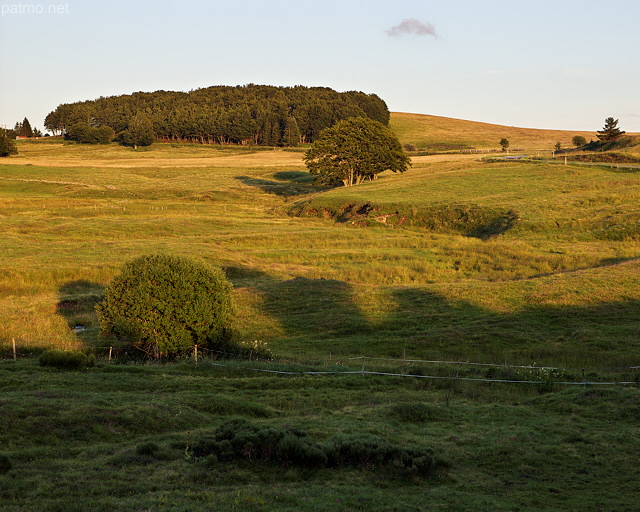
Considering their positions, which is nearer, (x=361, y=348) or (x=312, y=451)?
(x=312, y=451)

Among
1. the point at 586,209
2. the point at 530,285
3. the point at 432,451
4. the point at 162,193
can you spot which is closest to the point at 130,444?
the point at 432,451

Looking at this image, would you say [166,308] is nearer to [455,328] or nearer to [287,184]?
[455,328]

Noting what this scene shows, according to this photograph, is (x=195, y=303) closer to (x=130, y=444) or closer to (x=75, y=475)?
(x=130, y=444)

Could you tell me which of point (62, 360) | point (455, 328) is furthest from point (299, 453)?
point (455, 328)

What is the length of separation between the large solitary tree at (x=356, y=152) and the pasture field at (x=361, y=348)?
28977 millimetres

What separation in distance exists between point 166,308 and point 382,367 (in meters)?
8.59

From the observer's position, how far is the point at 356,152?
11175cm

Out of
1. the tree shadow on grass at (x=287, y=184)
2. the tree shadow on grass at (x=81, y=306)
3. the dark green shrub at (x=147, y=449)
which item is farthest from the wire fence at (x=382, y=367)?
the tree shadow on grass at (x=287, y=184)

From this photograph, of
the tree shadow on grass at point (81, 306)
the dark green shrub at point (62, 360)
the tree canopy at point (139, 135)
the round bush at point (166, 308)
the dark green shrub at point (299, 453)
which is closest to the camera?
Answer: the dark green shrub at point (299, 453)

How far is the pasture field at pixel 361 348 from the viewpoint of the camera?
12.0m

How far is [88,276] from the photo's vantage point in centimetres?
4369

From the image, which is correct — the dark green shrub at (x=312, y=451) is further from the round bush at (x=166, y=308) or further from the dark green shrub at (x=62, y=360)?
the round bush at (x=166, y=308)

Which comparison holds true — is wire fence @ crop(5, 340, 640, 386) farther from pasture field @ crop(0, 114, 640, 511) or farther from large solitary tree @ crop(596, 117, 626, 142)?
large solitary tree @ crop(596, 117, 626, 142)

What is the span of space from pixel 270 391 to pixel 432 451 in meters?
7.59
